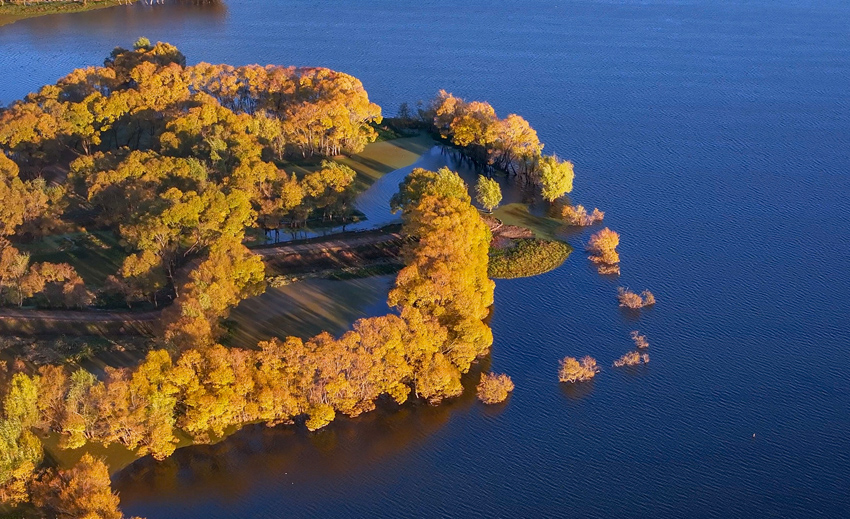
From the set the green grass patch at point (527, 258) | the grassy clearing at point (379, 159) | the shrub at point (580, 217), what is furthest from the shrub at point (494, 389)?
the grassy clearing at point (379, 159)

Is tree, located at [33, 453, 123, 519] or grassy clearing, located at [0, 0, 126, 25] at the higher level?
grassy clearing, located at [0, 0, 126, 25]

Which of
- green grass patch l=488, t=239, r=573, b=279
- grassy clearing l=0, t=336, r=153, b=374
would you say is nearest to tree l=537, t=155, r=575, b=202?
green grass patch l=488, t=239, r=573, b=279

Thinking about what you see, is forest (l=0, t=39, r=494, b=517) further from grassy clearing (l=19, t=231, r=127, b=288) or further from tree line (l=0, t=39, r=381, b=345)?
grassy clearing (l=19, t=231, r=127, b=288)

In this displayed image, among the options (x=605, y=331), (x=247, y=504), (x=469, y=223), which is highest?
(x=469, y=223)

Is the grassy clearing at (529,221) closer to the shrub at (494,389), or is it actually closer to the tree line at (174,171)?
the tree line at (174,171)

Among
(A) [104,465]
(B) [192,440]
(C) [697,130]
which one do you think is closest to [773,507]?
(B) [192,440]

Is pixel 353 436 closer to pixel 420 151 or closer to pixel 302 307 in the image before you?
pixel 302 307
